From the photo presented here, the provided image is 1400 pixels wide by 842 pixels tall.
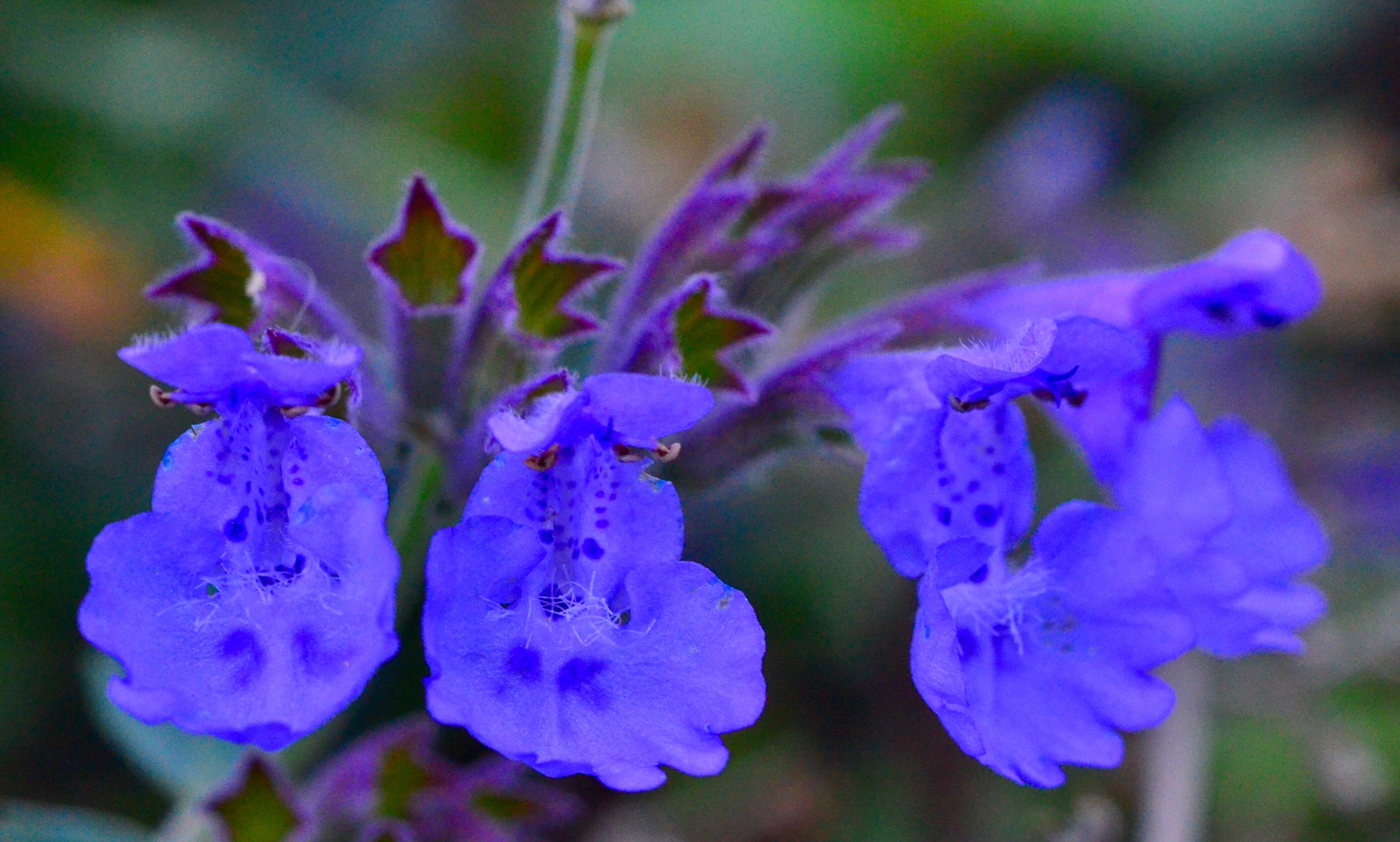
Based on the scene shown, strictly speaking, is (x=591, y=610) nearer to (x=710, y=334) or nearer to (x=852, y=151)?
(x=710, y=334)

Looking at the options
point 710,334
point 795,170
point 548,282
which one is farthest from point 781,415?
point 795,170

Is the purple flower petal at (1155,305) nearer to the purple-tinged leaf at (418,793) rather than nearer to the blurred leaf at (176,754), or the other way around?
the purple-tinged leaf at (418,793)

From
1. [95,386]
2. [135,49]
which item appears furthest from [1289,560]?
[135,49]

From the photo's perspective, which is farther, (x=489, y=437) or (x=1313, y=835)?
(x=1313, y=835)

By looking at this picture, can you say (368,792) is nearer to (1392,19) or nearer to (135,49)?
(135,49)

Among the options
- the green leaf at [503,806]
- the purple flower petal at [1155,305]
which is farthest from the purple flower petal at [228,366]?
the green leaf at [503,806]

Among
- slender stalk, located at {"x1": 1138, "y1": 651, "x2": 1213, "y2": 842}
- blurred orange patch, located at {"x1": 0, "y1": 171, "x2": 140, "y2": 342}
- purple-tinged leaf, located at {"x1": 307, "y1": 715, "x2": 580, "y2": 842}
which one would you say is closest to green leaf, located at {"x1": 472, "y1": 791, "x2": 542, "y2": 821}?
purple-tinged leaf, located at {"x1": 307, "y1": 715, "x2": 580, "y2": 842}

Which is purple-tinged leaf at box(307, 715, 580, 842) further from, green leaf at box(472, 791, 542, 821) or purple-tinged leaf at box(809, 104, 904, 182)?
purple-tinged leaf at box(809, 104, 904, 182)
